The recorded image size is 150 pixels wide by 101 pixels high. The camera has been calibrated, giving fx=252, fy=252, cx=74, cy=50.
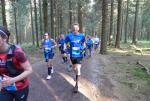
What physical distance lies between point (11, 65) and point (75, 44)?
511 centimetres

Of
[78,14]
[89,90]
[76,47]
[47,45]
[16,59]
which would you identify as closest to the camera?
[16,59]

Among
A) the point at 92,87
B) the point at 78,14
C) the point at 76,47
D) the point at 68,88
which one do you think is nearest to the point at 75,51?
the point at 76,47

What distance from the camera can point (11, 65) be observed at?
4.09m

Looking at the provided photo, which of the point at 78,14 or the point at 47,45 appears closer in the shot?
the point at 47,45

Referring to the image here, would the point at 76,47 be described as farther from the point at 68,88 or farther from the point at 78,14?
the point at 78,14

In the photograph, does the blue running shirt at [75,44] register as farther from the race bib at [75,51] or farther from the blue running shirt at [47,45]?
the blue running shirt at [47,45]

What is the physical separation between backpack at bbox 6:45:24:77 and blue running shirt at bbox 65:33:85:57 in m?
4.98

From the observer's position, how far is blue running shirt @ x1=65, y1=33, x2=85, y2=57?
9.04 m

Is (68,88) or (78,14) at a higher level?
(78,14)

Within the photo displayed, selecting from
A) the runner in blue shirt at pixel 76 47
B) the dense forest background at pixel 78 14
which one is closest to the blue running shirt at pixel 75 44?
the runner in blue shirt at pixel 76 47

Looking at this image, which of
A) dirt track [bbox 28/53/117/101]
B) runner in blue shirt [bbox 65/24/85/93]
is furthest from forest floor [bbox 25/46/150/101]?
runner in blue shirt [bbox 65/24/85/93]

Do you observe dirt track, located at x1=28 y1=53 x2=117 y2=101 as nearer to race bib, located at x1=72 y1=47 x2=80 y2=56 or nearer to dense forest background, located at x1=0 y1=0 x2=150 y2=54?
race bib, located at x1=72 y1=47 x2=80 y2=56

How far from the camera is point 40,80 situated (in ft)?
36.3

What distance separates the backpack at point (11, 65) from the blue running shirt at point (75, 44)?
4981 mm
